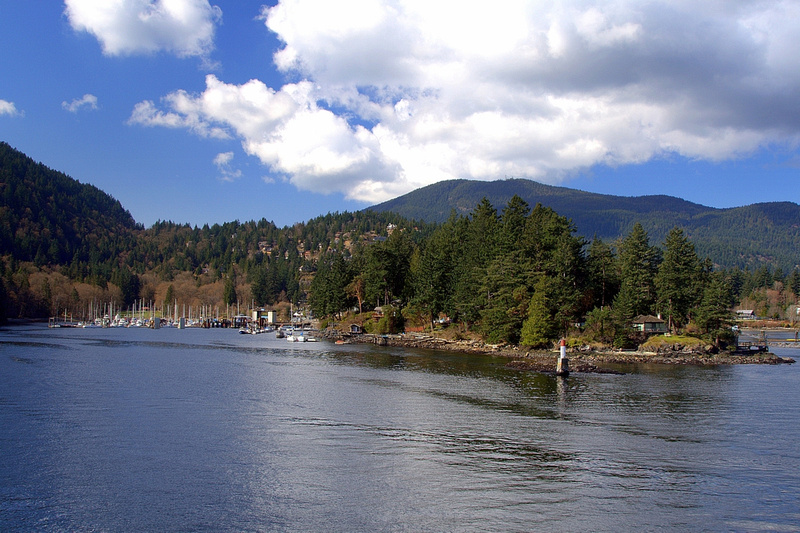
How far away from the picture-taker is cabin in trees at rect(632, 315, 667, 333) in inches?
2854

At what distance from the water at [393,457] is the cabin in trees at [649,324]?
3202 centimetres

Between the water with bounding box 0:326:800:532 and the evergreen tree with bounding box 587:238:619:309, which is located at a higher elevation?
the evergreen tree with bounding box 587:238:619:309

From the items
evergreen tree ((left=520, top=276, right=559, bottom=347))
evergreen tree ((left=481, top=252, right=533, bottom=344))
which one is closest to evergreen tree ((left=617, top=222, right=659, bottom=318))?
evergreen tree ((left=520, top=276, right=559, bottom=347))

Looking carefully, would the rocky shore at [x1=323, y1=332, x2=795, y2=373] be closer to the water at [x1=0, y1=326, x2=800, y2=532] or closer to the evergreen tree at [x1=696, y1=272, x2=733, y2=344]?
the evergreen tree at [x1=696, y1=272, x2=733, y2=344]

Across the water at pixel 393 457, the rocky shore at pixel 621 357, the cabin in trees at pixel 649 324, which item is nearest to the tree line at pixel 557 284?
the cabin in trees at pixel 649 324

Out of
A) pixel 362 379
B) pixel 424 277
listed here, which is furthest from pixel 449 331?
pixel 362 379

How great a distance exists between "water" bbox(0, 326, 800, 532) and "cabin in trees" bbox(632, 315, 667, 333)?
32018 millimetres

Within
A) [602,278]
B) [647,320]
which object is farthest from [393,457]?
[602,278]

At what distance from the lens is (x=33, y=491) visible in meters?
16.6

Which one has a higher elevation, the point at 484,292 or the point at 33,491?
the point at 484,292

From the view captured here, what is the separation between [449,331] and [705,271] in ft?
128

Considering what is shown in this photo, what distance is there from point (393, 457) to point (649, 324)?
6226 cm

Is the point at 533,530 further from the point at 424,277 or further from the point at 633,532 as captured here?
the point at 424,277

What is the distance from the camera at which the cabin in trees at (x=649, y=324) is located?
238ft
